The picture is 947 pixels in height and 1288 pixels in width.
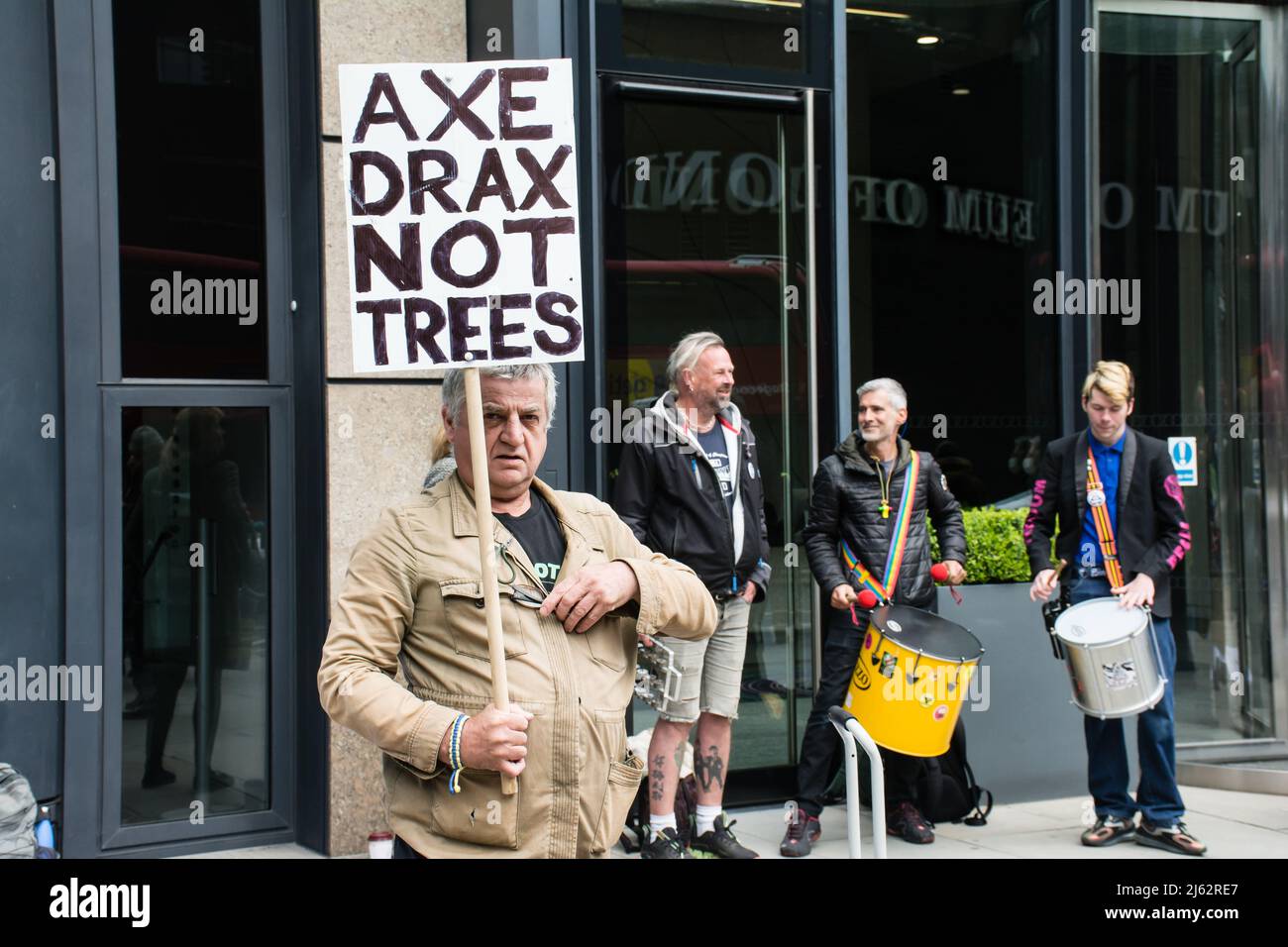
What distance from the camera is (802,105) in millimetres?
7711

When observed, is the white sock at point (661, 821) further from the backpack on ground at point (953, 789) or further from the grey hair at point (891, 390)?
the grey hair at point (891, 390)

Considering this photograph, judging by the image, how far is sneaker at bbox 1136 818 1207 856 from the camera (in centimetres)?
661

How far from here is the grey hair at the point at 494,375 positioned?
3.27 meters

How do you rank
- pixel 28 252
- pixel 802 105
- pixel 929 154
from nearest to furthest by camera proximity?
1. pixel 28 252
2. pixel 802 105
3. pixel 929 154

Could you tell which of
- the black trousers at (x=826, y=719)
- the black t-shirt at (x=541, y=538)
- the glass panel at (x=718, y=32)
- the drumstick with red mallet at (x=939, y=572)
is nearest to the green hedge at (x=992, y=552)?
the drumstick with red mallet at (x=939, y=572)

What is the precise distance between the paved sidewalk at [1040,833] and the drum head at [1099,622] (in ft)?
3.43

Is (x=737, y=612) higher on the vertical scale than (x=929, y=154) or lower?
lower

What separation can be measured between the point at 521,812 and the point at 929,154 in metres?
6.19

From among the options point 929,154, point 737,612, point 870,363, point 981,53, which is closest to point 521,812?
point 737,612

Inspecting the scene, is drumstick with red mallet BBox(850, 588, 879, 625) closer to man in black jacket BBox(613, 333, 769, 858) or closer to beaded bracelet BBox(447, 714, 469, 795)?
man in black jacket BBox(613, 333, 769, 858)

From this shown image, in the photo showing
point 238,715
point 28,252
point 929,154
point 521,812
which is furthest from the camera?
point 929,154

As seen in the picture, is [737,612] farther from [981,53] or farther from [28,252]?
[981,53]

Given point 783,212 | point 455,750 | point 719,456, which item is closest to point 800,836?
point 719,456

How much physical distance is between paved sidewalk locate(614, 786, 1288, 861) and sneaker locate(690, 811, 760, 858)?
0.98ft
